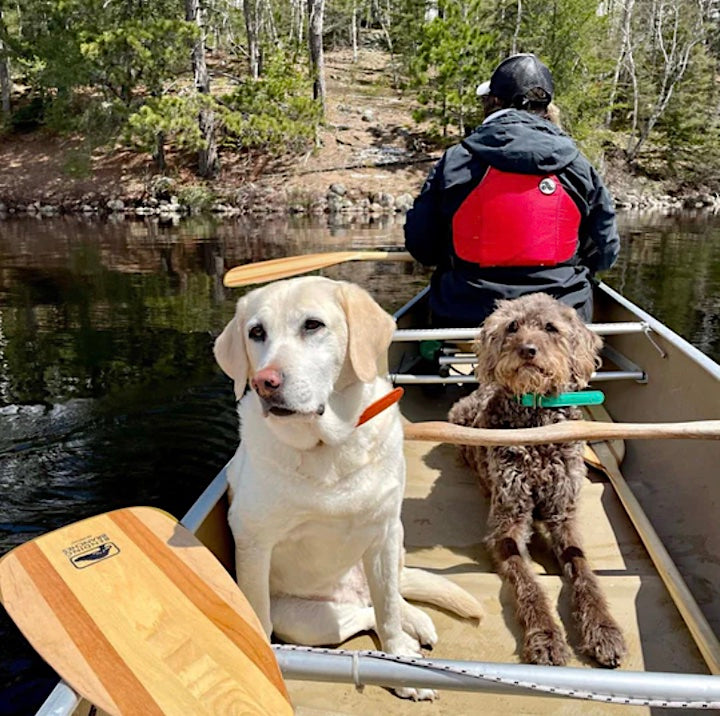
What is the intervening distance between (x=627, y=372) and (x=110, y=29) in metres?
32.2

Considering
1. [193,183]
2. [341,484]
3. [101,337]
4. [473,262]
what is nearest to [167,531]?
[341,484]

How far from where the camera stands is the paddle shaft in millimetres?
2604

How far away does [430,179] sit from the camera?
428cm

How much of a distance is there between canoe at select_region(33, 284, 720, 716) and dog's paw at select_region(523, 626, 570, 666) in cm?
6

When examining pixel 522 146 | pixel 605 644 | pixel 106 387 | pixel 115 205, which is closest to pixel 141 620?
pixel 605 644

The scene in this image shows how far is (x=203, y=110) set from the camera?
3058cm

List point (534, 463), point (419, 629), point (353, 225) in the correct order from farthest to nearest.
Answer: point (353, 225) < point (534, 463) < point (419, 629)

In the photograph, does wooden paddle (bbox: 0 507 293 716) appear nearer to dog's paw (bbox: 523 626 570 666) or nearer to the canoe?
the canoe

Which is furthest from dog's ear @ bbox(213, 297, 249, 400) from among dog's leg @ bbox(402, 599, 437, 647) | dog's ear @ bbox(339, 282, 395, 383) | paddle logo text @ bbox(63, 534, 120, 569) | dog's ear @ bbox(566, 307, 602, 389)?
dog's ear @ bbox(566, 307, 602, 389)

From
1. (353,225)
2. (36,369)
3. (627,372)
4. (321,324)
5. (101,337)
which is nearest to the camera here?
(321,324)

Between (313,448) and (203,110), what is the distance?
103ft

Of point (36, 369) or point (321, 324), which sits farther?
point (36, 369)

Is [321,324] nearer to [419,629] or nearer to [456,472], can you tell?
[419,629]

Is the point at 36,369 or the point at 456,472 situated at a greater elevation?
the point at 456,472
